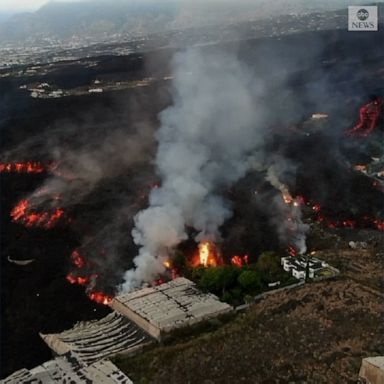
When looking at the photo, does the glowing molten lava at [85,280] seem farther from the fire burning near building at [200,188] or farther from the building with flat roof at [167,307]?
the building with flat roof at [167,307]

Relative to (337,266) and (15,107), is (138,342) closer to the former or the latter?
(337,266)

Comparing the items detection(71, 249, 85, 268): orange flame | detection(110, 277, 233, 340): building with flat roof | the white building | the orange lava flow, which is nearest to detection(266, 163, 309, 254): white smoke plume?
the white building

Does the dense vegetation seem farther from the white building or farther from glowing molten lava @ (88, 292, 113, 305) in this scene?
glowing molten lava @ (88, 292, 113, 305)

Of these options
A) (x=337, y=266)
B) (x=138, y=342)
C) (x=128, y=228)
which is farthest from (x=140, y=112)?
(x=138, y=342)

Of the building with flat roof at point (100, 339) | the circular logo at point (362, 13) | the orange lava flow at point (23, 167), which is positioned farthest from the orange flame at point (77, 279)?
the circular logo at point (362, 13)

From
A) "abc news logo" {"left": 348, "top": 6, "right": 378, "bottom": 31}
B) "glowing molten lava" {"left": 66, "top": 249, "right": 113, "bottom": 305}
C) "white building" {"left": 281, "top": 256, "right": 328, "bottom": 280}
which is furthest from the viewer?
"abc news logo" {"left": 348, "top": 6, "right": 378, "bottom": 31}
